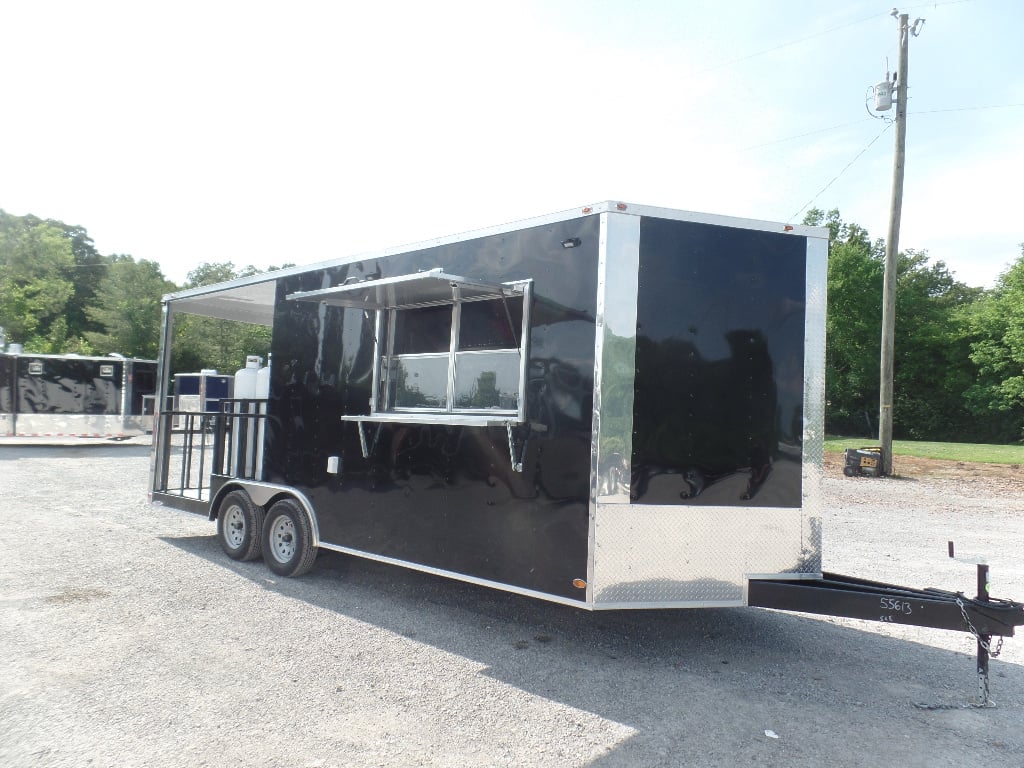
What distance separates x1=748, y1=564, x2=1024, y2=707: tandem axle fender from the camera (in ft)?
12.5

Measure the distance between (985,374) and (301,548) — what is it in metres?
40.0

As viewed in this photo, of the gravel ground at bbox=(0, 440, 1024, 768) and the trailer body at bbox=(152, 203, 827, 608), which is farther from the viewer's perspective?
the trailer body at bbox=(152, 203, 827, 608)

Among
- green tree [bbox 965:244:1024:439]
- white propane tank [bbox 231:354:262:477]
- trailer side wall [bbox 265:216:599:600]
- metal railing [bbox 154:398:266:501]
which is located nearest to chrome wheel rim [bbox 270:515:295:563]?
trailer side wall [bbox 265:216:599:600]

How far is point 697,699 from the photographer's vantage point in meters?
3.99

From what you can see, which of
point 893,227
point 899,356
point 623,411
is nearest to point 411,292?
point 623,411

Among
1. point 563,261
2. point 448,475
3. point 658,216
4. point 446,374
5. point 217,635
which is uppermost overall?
point 658,216

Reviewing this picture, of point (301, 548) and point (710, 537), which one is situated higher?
point (710, 537)

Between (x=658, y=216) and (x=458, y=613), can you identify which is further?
(x=458, y=613)

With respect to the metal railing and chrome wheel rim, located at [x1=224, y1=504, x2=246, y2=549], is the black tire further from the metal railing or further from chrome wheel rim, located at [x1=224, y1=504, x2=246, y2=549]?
the metal railing

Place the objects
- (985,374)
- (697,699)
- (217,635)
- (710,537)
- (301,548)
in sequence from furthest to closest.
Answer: (985,374)
(301,548)
(217,635)
(710,537)
(697,699)

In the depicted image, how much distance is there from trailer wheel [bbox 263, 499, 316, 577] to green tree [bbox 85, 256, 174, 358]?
33.3 metres

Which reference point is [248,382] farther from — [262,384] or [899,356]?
[899,356]

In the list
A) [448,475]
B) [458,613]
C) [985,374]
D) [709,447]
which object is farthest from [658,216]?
[985,374]

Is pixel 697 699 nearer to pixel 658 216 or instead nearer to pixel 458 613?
pixel 458 613
